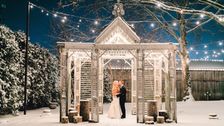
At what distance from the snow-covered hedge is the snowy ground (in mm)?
989

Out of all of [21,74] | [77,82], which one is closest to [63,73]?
[77,82]

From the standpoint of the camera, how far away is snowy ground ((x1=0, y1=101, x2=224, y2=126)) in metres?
15.9

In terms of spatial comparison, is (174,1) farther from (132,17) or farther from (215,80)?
(215,80)

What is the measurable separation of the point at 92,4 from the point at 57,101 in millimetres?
6899

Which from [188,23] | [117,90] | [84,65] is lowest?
[117,90]

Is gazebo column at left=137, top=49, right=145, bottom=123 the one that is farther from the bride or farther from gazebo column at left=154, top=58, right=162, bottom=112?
gazebo column at left=154, top=58, right=162, bottom=112

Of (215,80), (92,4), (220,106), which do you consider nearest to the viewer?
(220,106)

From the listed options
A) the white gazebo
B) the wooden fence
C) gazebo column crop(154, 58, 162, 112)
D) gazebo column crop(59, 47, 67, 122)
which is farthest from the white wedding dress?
the wooden fence

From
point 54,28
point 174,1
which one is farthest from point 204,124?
point 54,28

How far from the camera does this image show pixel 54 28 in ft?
129

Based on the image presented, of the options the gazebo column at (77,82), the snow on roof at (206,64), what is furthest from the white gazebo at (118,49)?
the snow on roof at (206,64)

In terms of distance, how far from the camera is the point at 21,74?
20734 millimetres

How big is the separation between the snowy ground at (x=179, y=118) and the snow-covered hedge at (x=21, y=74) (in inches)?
38.9

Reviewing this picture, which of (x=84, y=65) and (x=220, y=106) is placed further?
(x=220, y=106)
